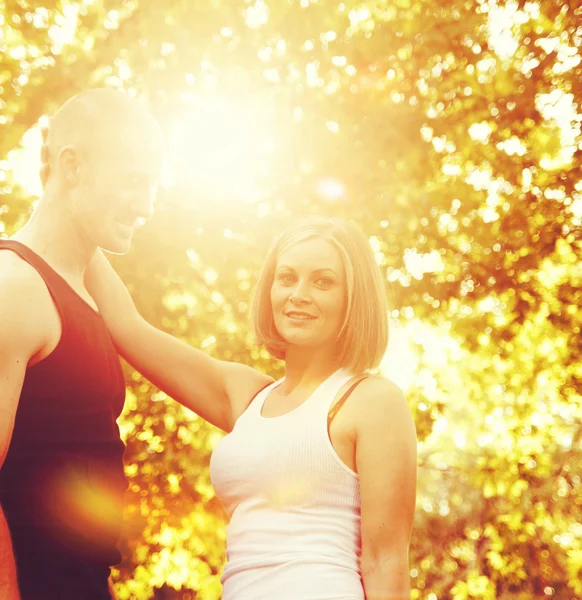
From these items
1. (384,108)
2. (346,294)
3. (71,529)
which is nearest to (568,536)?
(384,108)

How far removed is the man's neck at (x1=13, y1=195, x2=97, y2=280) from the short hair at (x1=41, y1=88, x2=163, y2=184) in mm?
162

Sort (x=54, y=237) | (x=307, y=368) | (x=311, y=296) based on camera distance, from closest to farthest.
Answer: (x=54, y=237)
(x=311, y=296)
(x=307, y=368)

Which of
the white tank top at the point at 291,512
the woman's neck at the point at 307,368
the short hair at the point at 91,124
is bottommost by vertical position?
the white tank top at the point at 291,512

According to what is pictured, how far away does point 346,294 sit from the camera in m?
2.97

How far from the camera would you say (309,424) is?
8.82 feet

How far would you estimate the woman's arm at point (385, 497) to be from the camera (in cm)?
250

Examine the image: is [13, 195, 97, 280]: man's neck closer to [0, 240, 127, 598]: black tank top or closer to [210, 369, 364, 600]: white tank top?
[0, 240, 127, 598]: black tank top

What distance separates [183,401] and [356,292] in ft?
2.92

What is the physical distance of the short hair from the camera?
7.97ft

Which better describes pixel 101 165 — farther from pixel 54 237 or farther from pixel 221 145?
pixel 221 145

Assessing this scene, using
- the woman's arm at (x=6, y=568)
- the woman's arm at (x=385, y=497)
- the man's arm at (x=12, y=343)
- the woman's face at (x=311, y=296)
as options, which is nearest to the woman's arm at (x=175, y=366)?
the woman's face at (x=311, y=296)

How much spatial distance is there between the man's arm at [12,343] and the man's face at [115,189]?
38 centimetres

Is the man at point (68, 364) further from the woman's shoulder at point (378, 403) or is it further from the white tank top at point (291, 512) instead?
the woman's shoulder at point (378, 403)

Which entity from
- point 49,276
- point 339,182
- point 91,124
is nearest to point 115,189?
point 91,124
